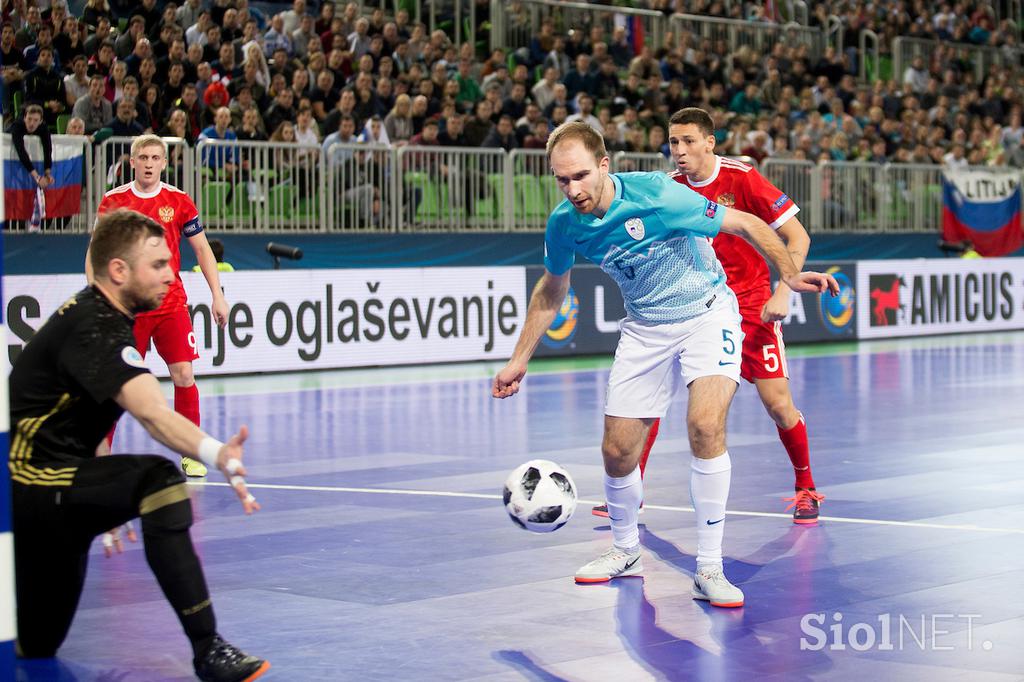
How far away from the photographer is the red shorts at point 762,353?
29.1ft

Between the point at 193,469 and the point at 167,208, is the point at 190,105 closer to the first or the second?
the point at 167,208

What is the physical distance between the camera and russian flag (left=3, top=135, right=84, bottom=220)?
55.9 ft

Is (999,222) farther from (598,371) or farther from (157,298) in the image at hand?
(157,298)

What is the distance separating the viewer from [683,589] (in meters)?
6.93

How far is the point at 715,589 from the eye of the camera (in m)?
6.52

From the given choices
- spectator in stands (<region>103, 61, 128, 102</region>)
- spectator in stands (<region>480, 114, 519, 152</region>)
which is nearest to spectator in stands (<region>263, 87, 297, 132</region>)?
spectator in stands (<region>103, 61, 128, 102</region>)

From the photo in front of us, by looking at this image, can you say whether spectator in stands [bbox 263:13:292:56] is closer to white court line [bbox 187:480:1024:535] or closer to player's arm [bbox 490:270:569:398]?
white court line [bbox 187:480:1024:535]

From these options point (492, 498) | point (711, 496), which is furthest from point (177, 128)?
point (711, 496)

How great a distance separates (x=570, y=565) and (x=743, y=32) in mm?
23960

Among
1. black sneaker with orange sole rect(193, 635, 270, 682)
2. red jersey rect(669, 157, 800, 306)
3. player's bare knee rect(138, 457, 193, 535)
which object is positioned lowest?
black sneaker with orange sole rect(193, 635, 270, 682)

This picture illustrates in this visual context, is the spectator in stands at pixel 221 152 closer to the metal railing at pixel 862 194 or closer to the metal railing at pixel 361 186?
the metal railing at pixel 361 186

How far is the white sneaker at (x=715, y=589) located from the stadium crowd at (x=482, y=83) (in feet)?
42.3

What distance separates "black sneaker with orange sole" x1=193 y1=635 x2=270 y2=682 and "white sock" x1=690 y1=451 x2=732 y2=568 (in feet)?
7.49

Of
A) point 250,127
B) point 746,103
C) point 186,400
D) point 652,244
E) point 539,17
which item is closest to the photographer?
point 652,244
